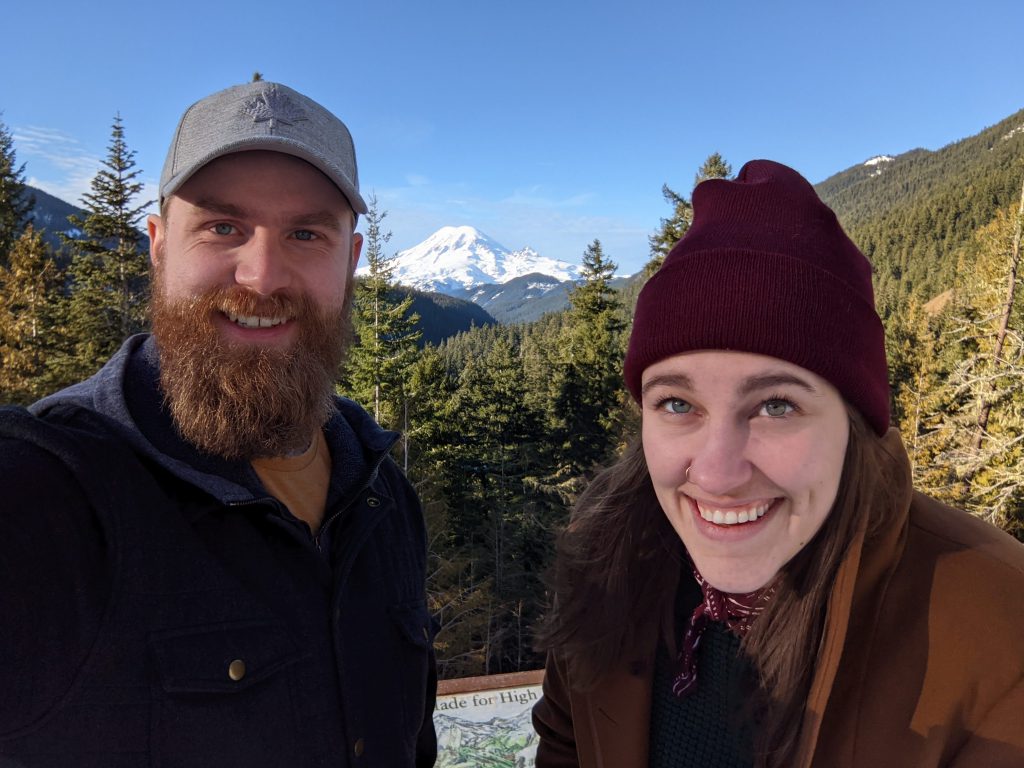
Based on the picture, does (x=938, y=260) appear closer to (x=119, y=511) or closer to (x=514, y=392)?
(x=514, y=392)

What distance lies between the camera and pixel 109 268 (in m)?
21.3

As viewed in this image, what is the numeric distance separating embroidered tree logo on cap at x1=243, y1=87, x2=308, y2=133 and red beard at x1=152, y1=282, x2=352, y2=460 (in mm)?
601

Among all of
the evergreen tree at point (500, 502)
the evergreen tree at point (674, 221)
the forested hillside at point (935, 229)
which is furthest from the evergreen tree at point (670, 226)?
the forested hillside at point (935, 229)

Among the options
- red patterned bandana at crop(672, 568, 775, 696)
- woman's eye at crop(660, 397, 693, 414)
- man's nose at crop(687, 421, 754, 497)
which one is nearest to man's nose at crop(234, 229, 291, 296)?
woman's eye at crop(660, 397, 693, 414)

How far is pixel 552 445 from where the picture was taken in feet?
99.0

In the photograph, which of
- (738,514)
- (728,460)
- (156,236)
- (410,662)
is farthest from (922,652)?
(156,236)

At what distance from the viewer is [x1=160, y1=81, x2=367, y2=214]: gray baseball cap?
1.97 m

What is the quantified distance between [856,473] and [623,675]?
3.56 ft

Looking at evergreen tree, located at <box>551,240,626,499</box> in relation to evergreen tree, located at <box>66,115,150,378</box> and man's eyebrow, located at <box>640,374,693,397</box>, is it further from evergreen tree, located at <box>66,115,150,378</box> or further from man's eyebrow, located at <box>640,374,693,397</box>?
man's eyebrow, located at <box>640,374,693,397</box>

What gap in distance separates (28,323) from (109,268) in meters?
5.21

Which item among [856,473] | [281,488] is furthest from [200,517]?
[856,473]

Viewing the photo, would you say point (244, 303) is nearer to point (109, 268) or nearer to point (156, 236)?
point (156, 236)

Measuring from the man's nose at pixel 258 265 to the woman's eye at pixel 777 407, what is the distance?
1.63 meters

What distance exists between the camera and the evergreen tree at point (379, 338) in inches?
798
